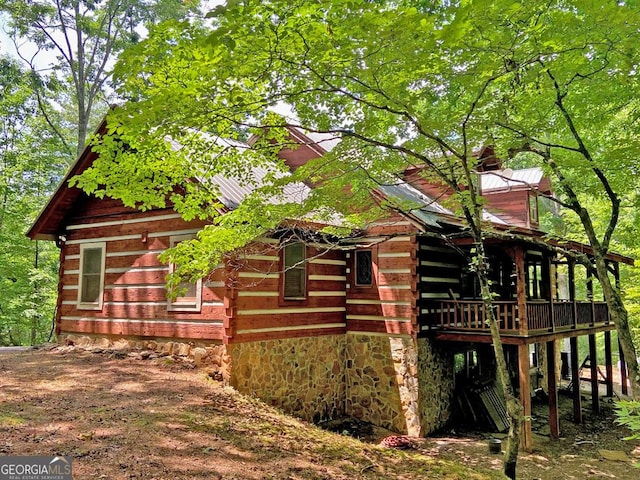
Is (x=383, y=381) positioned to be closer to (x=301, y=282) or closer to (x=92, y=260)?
(x=301, y=282)

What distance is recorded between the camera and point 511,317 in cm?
1152

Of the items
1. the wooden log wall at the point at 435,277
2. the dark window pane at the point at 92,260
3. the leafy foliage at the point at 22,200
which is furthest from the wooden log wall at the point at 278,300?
the leafy foliage at the point at 22,200

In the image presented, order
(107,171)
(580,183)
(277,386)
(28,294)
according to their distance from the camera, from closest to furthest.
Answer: (107,171) → (580,183) → (277,386) → (28,294)

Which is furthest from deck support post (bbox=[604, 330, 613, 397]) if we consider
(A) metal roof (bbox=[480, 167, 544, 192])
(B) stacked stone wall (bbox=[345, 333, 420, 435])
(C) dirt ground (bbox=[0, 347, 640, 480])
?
(B) stacked stone wall (bbox=[345, 333, 420, 435])

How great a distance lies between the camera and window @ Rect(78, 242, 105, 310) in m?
12.4

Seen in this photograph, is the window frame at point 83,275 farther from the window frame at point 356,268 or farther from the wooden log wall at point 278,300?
the window frame at point 356,268

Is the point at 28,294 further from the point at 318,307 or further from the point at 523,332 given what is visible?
the point at 523,332

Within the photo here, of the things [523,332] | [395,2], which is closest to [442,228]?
[523,332]

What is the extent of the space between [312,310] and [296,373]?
5.25ft

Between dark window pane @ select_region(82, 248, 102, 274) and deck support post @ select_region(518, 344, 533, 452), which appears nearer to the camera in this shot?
deck support post @ select_region(518, 344, 533, 452)

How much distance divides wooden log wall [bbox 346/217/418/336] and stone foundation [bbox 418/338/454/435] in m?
0.82

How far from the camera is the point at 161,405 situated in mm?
7703

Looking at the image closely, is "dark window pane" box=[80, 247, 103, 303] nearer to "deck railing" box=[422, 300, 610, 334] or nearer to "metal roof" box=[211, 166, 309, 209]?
"metal roof" box=[211, 166, 309, 209]

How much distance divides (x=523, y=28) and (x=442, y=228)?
682 centimetres
